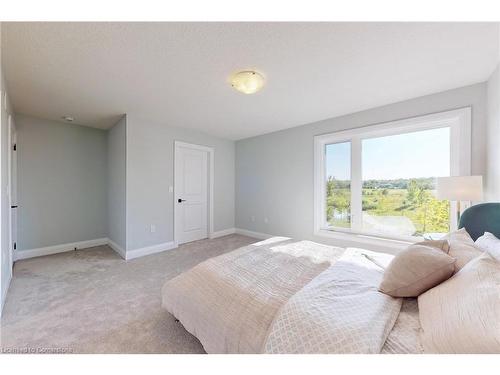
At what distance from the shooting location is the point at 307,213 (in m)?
3.78

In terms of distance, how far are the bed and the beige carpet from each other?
296 millimetres

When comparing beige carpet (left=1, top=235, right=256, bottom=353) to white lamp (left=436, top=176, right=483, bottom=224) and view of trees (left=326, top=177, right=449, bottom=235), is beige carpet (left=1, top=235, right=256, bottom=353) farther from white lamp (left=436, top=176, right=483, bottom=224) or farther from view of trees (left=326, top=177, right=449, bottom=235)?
white lamp (left=436, top=176, right=483, bottom=224)

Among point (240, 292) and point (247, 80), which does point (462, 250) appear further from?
point (247, 80)

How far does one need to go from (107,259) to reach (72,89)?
2.43 m

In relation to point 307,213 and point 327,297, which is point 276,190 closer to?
point 307,213

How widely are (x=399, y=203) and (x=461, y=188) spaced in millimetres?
1022

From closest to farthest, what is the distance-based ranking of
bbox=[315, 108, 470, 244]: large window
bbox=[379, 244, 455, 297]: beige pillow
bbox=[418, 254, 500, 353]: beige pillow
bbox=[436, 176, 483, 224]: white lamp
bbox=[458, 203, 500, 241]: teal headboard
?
bbox=[418, 254, 500, 353]: beige pillow
bbox=[379, 244, 455, 297]: beige pillow
bbox=[458, 203, 500, 241]: teal headboard
bbox=[436, 176, 483, 224]: white lamp
bbox=[315, 108, 470, 244]: large window

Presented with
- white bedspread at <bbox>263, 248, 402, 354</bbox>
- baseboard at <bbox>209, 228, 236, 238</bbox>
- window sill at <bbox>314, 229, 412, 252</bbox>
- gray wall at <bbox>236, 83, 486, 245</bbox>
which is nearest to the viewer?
white bedspread at <bbox>263, 248, 402, 354</bbox>

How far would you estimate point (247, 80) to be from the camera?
2.02 meters

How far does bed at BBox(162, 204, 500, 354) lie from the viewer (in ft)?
2.85

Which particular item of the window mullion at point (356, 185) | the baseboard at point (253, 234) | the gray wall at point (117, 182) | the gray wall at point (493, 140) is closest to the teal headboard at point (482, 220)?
the gray wall at point (493, 140)

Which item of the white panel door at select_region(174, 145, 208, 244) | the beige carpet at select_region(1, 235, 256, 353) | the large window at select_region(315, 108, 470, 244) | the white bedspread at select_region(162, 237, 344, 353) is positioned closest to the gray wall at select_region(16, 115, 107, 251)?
the beige carpet at select_region(1, 235, 256, 353)

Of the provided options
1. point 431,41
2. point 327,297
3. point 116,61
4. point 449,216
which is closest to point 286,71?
point 431,41

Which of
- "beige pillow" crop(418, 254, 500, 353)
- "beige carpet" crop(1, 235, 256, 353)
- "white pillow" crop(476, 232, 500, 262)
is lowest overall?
"beige carpet" crop(1, 235, 256, 353)
